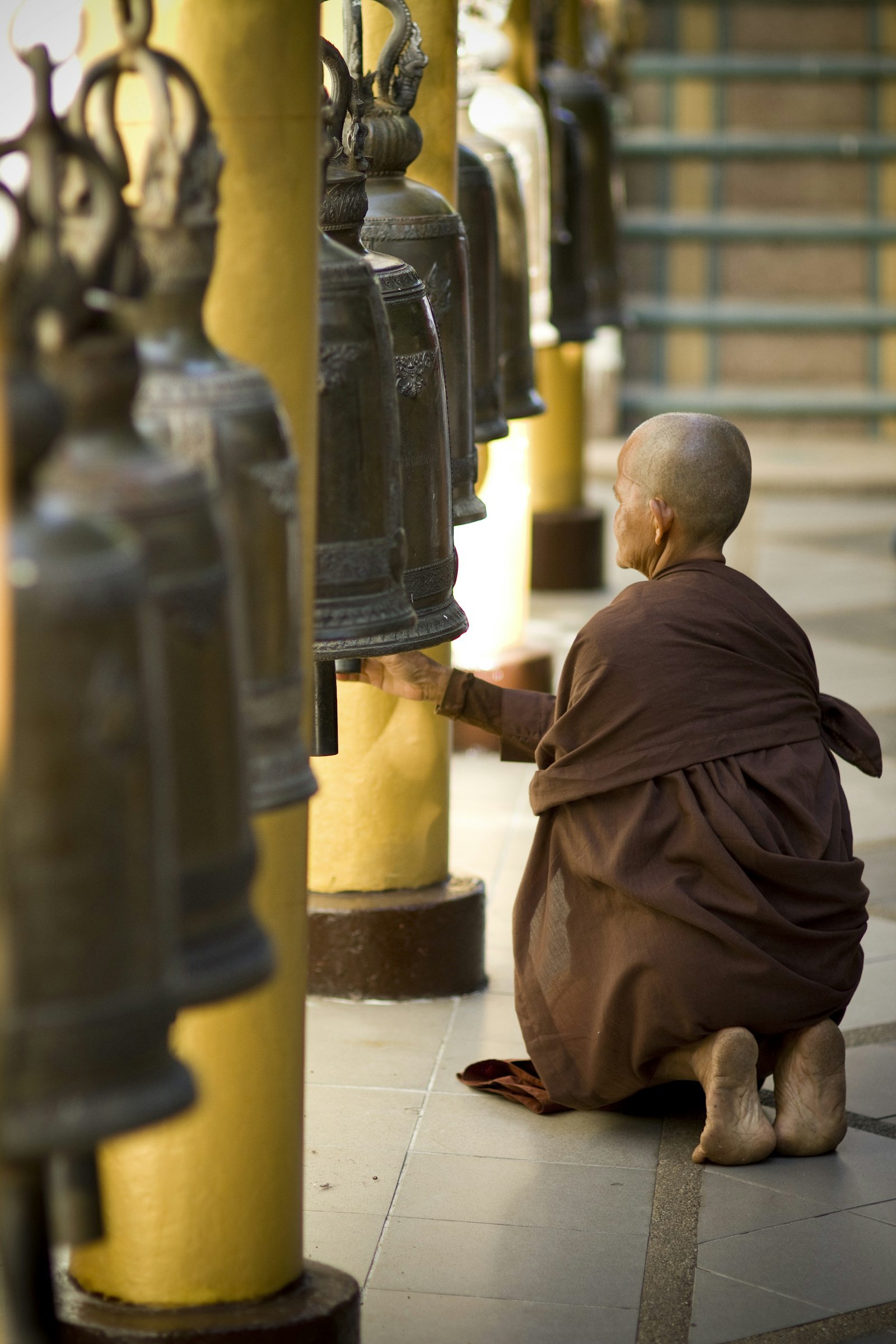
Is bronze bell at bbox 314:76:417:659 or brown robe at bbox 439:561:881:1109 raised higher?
bronze bell at bbox 314:76:417:659

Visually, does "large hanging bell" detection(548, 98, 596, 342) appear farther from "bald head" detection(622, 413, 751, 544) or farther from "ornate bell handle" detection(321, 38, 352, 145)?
"ornate bell handle" detection(321, 38, 352, 145)

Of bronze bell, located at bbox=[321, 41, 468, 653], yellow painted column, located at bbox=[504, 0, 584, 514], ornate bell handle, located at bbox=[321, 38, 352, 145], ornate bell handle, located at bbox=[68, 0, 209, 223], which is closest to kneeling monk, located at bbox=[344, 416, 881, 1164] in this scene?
bronze bell, located at bbox=[321, 41, 468, 653]

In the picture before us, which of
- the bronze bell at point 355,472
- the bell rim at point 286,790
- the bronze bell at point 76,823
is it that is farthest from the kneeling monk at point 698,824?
the bronze bell at point 76,823

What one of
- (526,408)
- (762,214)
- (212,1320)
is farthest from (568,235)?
(762,214)

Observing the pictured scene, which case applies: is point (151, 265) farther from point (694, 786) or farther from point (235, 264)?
point (694, 786)

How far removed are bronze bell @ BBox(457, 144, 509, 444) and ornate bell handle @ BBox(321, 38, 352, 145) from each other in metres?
0.81

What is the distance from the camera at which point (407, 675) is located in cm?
305

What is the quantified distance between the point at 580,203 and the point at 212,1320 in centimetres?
458

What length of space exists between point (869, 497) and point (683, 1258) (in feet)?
29.4

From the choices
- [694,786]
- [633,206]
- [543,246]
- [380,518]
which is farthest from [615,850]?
[633,206]

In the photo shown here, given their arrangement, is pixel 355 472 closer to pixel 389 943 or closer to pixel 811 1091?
pixel 811 1091

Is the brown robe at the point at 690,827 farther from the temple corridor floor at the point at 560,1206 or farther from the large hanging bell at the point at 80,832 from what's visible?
the large hanging bell at the point at 80,832

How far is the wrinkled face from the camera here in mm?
3023

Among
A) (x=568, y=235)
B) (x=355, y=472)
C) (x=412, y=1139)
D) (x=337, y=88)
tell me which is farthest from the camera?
(x=568, y=235)
